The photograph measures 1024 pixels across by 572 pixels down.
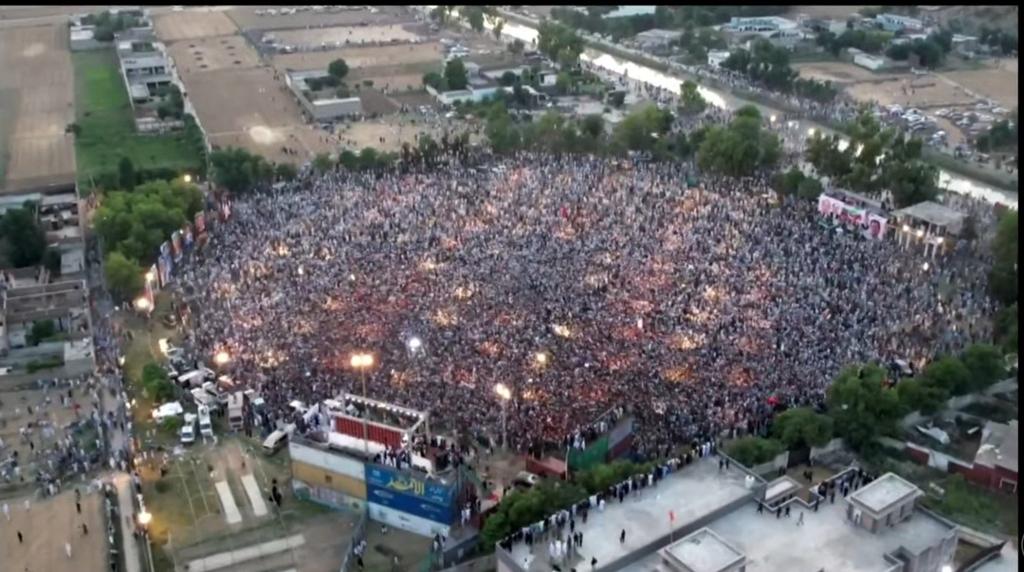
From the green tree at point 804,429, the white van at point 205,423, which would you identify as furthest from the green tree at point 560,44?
the green tree at point 804,429

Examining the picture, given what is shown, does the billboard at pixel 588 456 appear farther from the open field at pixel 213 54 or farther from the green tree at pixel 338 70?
the open field at pixel 213 54

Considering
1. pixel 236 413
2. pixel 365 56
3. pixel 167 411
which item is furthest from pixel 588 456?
pixel 365 56

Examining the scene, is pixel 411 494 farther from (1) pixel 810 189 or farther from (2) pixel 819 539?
(1) pixel 810 189

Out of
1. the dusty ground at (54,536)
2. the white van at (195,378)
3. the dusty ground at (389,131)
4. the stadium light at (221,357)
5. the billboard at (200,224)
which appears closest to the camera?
the dusty ground at (54,536)

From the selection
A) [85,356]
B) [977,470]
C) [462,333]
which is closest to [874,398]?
[977,470]

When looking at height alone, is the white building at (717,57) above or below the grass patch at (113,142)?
above

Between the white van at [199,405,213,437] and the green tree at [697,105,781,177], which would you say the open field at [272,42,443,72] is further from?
the white van at [199,405,213,437]
